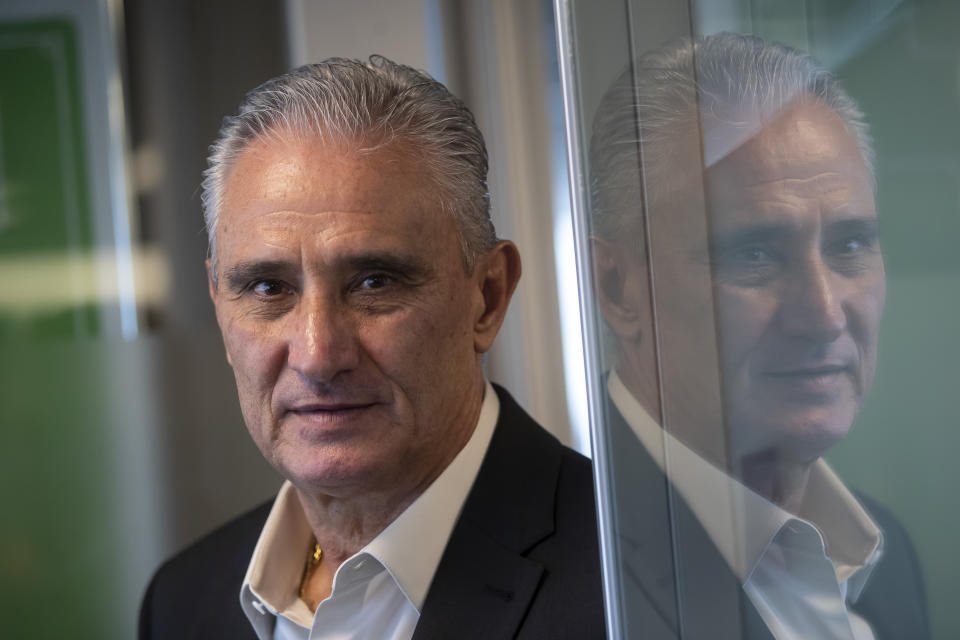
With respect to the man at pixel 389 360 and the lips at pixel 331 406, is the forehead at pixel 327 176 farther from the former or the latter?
the lips at pixel 331 406

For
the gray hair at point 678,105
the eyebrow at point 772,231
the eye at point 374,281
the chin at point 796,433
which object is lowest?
the chin at point 796,433

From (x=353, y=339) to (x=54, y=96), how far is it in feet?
2.76

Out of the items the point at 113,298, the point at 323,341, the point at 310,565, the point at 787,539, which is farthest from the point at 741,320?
the point at 113,298

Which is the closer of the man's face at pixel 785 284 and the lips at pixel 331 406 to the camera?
the man's face at pixel 785 284

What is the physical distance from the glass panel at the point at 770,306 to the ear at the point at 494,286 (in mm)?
416

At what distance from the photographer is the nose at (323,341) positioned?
761 millimetres

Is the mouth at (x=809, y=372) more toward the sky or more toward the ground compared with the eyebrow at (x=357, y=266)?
more toward the ground

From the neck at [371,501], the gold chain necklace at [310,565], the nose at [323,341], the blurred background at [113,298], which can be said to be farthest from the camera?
the blurred background at [113,298]

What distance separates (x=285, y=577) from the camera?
979 mm

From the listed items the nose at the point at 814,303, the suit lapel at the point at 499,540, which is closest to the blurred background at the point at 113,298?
the suit lapel at the point at 499,540

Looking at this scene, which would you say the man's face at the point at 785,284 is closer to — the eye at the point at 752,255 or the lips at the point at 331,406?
the eye at the point at 752,255

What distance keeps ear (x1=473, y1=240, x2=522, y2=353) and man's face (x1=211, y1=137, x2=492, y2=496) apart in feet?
0.15

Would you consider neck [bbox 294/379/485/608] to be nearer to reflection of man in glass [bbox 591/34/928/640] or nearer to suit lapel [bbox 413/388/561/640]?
suit lapel [bbox 413/388/561/640]

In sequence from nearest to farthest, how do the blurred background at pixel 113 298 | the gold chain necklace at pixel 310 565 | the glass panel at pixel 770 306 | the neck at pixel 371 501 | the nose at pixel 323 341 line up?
the glass panel at pixel 770 306 → the nose at pixel 323 341 → the neck at pixel 371 501 → the gold chain necklace at pixel 310 565 → the blurred background at pixel 113 298
